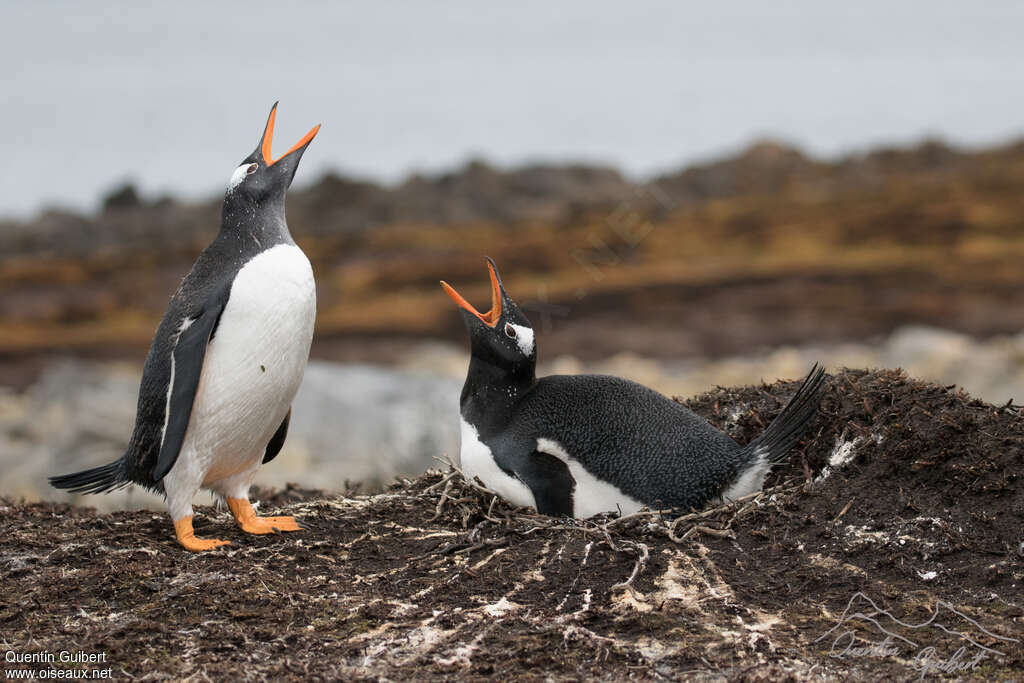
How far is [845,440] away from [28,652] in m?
3.45

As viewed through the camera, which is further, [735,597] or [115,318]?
[115,318]

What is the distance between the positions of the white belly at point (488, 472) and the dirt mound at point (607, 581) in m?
0.08

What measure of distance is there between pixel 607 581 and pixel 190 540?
180 centimetres

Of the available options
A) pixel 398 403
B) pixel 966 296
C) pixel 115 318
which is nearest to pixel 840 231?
pixel 966 296

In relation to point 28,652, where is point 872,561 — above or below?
above

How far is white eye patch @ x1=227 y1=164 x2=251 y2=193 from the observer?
14.2 feet

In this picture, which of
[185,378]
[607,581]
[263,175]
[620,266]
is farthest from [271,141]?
[620,266]

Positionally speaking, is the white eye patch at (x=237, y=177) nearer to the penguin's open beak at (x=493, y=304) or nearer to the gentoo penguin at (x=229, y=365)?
the gentoo penguin at (x=229, y=365)

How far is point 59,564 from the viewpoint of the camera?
13.0 ft

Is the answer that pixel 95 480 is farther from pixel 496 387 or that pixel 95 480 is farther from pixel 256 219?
pixel 496 387

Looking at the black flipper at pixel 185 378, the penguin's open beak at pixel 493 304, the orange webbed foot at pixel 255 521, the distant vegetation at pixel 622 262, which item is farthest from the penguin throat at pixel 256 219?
the distant vegetation at pixel 622 262

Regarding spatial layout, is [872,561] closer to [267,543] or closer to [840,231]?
[267,543]

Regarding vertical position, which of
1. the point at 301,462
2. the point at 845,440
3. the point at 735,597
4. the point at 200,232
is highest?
the point at 200,232

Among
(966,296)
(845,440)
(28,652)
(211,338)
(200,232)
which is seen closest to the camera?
(28,652)
